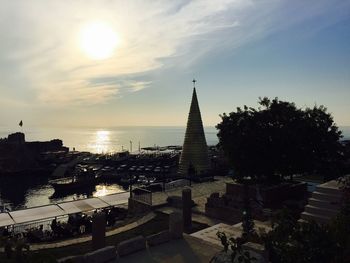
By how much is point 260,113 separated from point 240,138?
9.02 ft

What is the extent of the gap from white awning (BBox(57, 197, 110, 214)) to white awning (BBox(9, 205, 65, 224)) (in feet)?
1.81

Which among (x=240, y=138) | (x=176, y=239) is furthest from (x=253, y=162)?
(x=176, y=239)

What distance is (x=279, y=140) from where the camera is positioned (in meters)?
23.7

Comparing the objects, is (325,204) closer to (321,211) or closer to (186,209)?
(321,211)

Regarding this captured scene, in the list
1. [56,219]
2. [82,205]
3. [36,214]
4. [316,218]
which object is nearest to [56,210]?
[56,219]

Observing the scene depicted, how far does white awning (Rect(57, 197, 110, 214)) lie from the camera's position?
26978mm

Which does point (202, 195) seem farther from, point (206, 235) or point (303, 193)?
point (206, 235)

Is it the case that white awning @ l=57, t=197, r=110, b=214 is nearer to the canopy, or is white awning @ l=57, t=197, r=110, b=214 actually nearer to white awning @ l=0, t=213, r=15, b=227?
the canopy

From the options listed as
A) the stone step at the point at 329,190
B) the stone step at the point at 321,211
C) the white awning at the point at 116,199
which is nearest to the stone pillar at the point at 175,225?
the stone step at the point at 321,211

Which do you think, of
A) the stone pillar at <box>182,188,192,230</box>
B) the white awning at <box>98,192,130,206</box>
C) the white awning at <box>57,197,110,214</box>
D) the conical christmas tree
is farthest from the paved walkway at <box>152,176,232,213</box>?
the conical christmas tree

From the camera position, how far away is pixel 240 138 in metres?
24.0

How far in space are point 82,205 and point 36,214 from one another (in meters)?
3.65

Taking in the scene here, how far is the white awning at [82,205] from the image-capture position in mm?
26978

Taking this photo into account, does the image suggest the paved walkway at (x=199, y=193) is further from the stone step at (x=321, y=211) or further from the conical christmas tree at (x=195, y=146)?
the conical christmas tree at (x=195, y=146)
